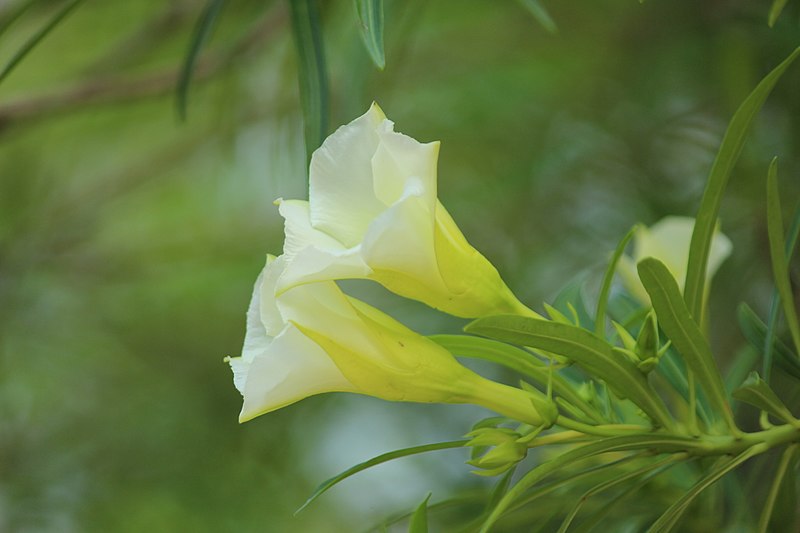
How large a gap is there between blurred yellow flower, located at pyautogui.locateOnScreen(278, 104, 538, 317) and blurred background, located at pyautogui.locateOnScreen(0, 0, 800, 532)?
634 millimetres

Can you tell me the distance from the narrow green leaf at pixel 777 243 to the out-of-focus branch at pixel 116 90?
761mm

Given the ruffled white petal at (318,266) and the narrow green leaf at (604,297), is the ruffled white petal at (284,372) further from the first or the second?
the narrow green leaf at (604,297)

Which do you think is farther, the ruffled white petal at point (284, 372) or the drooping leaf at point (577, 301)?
the drooping leaf at point (577, 301)

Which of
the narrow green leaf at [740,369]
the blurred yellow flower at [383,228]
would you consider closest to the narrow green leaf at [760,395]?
the blurred yellow flower at [383,228]

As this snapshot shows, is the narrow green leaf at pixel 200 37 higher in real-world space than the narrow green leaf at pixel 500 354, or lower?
higher

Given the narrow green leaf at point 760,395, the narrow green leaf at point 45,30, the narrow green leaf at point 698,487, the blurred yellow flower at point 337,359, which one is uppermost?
the narrow green leaf at point 45,30

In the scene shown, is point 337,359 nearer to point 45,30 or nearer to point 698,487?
point 698,487

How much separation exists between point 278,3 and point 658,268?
94cm

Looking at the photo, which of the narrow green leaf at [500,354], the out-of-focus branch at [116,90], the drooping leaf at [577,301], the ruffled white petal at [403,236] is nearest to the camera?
the ruffled white petal at [403,236]

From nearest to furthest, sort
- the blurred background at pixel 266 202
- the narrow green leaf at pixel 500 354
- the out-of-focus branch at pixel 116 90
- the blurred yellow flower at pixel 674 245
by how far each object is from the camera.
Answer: the narrow green leaf at pixel 500 354
the blurred yellow flower at pixel 674 245
the out-of-focus branch at pixel 116 90
the blurred background at pixel 266 202

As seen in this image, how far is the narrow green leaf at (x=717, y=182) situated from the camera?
45 centimetres

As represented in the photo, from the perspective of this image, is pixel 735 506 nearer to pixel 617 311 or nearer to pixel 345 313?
pixel 617 311

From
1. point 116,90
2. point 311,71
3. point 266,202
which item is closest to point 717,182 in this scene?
point 311,71

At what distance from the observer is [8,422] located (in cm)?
165
